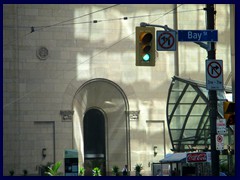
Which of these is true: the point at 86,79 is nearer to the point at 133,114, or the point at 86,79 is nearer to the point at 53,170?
the point at 133,114

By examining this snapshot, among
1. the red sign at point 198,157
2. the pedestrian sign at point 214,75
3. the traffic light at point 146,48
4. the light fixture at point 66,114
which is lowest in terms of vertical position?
the red sign at point 198,157

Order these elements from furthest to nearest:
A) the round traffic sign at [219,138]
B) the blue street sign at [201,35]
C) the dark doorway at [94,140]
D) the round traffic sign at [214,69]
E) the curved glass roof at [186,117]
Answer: the dark doorway at [94,140] → the curved glass roof at [186,117] → the round traffic sign at [214,69] → the blue street sign at [201,35] → the round traffic sign at [219,138]

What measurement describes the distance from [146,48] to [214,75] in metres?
2.11

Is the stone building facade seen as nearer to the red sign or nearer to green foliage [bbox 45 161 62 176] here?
green foliage [bbox 45 161 62 176]

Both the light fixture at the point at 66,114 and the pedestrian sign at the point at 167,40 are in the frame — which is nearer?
the pedestrian sign at the point at 167,40

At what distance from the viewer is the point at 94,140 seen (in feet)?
160

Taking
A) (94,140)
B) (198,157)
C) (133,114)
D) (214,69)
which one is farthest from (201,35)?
(94,140)

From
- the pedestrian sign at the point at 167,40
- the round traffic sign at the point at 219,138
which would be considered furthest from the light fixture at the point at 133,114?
the round traffic sign at the point at 219,138

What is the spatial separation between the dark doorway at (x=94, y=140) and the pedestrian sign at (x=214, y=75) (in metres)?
30.3

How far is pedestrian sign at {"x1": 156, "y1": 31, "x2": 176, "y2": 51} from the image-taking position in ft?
63.1

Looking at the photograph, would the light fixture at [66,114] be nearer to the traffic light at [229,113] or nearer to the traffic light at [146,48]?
the traffic light at [146,48]

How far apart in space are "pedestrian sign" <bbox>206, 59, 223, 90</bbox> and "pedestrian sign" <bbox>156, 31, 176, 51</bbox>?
1.26m

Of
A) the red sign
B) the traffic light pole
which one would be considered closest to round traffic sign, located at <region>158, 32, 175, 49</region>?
the traffic light pole

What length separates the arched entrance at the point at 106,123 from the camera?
158 feet
